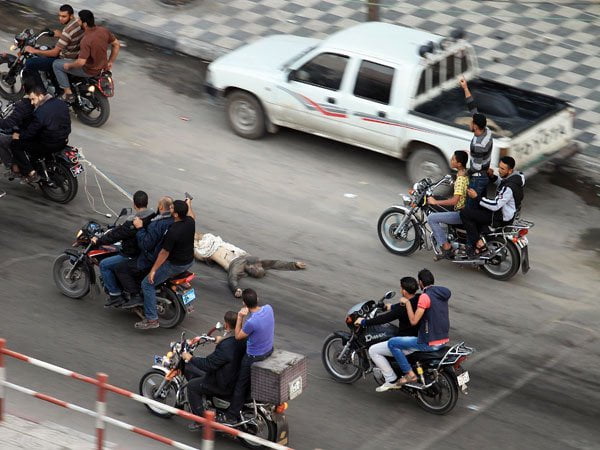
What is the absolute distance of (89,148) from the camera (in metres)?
15.8

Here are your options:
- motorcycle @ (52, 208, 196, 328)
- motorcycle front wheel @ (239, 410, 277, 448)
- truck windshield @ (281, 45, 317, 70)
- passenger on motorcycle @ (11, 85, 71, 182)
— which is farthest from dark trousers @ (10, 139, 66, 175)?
motorcycle front wheel @ (239, 410, 277, 448)

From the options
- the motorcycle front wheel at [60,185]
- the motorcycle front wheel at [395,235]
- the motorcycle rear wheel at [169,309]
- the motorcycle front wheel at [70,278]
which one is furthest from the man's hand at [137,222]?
the motorcycle front wheel at [395,235]

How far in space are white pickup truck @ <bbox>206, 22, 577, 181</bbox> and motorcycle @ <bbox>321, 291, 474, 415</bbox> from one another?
13.9 ft

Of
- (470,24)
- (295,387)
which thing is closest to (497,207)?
(295,387)

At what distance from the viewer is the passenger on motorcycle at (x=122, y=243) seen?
1159cm

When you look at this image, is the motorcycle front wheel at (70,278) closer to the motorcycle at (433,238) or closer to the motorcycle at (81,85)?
the motorcycle at (433,238)

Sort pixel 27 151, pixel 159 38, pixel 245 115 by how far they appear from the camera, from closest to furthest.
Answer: pixel 27 151 → pixel 245 115 → pixel 159 38

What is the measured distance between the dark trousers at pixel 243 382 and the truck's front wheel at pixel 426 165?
19.2ft

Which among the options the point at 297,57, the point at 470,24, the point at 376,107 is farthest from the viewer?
the point at 470,24

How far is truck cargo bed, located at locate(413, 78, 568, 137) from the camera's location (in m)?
15.0

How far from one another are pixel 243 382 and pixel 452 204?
4522 millimetres

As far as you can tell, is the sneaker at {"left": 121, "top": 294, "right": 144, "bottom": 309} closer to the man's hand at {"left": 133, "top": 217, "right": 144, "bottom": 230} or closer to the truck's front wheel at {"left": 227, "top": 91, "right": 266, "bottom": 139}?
the man's hand at {"left": 133, "top": 217, "right": 144, "bottom": 230}

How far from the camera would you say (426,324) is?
1054 cm

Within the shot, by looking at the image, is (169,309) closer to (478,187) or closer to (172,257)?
(172,257)
